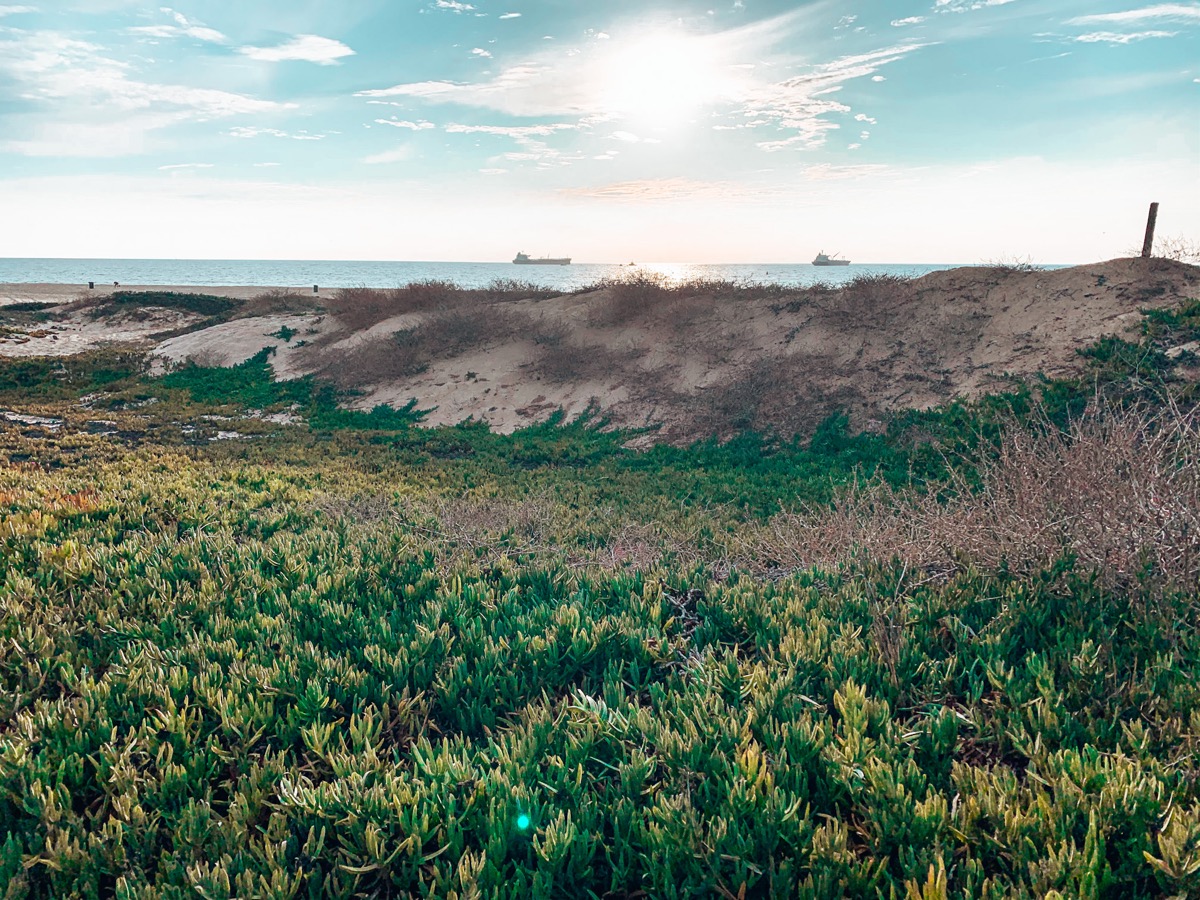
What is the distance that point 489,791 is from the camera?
10.1 ft

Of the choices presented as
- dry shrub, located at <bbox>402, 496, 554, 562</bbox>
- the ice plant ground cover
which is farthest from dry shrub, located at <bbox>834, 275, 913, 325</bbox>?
the ice plant ground cover

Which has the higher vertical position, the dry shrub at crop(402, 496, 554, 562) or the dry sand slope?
the dry sand slope

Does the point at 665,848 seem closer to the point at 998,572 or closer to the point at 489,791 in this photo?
the point at 489,791

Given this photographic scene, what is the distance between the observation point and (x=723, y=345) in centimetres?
2250

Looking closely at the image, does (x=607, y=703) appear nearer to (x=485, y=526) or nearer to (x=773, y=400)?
(x=485, y=526)

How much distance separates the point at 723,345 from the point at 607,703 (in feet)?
63.8

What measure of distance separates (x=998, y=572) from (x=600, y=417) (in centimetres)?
1522

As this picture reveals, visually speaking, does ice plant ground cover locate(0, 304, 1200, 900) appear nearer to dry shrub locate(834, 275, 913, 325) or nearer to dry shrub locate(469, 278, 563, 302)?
dry shrub locate(834, 275, 913, 325)

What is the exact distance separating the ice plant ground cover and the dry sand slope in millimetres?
11263

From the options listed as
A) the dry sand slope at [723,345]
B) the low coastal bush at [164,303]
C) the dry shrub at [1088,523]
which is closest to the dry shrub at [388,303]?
the dry sand slope at [723,345]

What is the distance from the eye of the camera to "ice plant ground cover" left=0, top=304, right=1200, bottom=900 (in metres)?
2.80

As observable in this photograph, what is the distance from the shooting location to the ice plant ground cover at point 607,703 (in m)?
2.80

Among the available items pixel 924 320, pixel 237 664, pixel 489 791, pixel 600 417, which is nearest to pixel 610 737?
pixel 489 791

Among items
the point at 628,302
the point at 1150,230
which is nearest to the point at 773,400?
the point at 628,302
